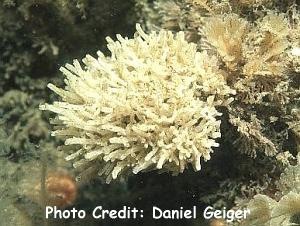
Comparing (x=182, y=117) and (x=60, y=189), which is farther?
(x=60, y=189)

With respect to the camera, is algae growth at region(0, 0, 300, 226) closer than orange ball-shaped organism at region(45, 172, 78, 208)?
Yes

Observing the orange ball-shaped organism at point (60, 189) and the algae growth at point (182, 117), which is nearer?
the algae growth at point (182, 117)

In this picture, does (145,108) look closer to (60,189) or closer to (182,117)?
(182,117)

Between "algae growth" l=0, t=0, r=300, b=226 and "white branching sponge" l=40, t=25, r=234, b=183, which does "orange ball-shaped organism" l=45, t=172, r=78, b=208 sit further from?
"white branching sponge" l=40, t=25, r=234, b=183

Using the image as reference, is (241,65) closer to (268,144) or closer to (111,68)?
(268,144)

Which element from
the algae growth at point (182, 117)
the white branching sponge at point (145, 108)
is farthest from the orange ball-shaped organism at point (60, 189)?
the white branching sponge at point (145, 108)

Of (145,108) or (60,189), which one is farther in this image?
(60,189)

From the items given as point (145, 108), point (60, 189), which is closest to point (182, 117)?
point (145, 108)

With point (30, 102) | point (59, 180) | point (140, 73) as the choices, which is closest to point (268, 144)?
point (140, 73)

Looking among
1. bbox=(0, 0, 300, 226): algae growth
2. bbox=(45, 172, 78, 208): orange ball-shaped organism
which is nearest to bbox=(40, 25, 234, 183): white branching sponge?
bbox=(0, 0, 300, 226): algae growth

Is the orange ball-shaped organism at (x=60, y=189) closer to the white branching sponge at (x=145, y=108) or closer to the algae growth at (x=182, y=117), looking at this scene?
the algae growth at (x=182, y=117)
